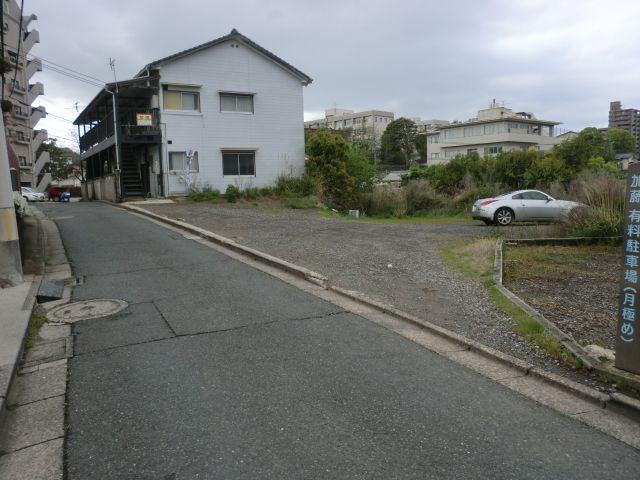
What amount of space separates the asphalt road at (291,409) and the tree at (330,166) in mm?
22582

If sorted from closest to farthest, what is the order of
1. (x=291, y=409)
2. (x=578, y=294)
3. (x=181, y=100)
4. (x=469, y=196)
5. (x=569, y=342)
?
(x=291, y=409) < (x=569, y=342) < (x=578, y=294) < (x=181, y=100) < (x=469, y=196)

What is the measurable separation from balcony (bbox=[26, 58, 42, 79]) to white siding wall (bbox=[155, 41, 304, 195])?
36964 millimetres

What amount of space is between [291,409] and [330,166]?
2534 centimetres

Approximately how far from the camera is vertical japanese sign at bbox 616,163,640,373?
13.2ft

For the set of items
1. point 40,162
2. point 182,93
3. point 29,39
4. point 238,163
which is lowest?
point 238,163

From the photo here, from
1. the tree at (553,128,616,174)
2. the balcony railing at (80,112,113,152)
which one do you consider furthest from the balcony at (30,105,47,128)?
the tree at (553,128,616,174)

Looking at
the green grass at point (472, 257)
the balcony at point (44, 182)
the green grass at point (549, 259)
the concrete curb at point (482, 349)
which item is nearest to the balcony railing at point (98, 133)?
the balcony at point (44, 182)

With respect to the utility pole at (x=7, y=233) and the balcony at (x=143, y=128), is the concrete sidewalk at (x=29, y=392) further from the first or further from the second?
the balcony at (x=143, y=128)

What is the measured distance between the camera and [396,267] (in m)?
9.24

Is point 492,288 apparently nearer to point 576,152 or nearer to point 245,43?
point 245,43

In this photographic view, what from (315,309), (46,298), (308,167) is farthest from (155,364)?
(308,167)

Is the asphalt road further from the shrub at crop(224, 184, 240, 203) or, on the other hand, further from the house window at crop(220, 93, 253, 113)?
the house window at crop(220, 93, 253, 113)

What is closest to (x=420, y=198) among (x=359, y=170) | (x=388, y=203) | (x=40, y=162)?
(x=388, y=203)

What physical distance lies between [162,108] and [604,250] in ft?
67.7
